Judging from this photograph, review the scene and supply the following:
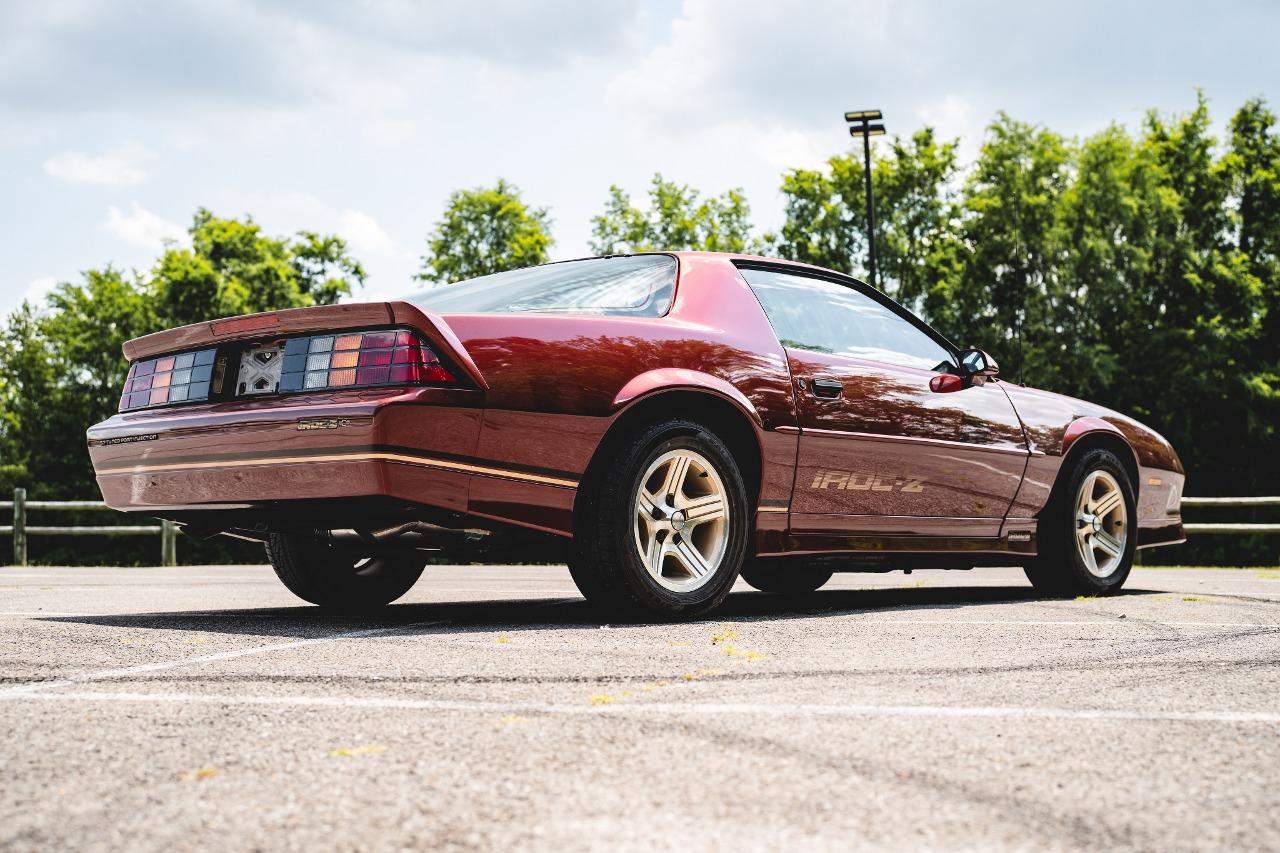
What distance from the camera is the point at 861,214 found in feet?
132

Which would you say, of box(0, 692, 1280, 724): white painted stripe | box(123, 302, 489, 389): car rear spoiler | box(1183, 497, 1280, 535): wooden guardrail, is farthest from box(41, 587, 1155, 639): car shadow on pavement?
box(1183, 497, 1280, 535): wooden guardrail

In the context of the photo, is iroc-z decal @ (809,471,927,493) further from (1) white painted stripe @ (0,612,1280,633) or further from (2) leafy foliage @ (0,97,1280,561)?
(2) leafy foliage @ (0,97,1280,561)

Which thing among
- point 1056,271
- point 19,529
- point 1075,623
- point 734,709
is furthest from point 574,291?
point 1056,271

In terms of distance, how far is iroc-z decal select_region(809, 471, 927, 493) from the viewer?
18.9 ft

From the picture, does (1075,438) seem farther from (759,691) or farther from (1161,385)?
(1161,385)

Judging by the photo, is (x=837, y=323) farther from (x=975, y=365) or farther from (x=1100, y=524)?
(x=1100, y=524)

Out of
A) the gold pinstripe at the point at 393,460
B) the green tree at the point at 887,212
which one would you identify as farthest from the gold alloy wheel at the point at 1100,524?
the green tree at the point at 887,212

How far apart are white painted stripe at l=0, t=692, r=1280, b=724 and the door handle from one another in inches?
100

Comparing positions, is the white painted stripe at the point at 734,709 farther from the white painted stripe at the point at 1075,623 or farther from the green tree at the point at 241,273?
the green tree at the point at 241,273

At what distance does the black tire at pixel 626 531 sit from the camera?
5.00 m

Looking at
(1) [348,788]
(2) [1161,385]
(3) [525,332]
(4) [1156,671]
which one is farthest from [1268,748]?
(2) [1161,385]

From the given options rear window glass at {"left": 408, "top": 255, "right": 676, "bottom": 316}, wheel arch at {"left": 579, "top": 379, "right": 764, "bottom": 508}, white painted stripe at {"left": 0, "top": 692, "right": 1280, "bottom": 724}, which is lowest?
white painted stripe at {"left": 0, "top": 692, "right": 1280, "bottom": 724}

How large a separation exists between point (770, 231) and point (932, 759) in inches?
1582

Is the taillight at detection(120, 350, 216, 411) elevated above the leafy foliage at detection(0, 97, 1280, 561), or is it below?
below
